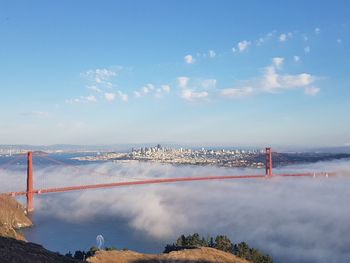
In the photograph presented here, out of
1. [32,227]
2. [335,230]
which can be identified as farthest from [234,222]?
[32,227]

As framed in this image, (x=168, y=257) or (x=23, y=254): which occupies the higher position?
(x=23, y=254)

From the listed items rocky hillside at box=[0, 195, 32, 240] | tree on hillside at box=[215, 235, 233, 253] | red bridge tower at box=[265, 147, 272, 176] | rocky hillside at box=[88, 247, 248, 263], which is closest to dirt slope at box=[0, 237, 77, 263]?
rocky hillside at box=[88, 247, 248, 263]

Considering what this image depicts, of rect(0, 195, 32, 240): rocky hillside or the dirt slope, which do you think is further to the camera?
rect(0, 195, 32, 240): rocky hillside

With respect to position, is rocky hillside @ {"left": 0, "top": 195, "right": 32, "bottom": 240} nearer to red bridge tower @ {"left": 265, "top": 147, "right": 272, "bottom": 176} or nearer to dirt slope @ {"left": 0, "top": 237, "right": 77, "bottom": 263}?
dirt slope @ {"left": 0, "top": 237, "right": 77, "bottom": 263}

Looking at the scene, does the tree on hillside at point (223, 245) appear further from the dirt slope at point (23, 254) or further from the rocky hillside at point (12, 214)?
the rocky hillside at point (12, 214)

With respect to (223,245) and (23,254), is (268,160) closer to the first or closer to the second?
(223,245)

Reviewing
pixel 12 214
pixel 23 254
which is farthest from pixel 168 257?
pixel 12 214

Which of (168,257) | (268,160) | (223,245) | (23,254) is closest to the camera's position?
(23,254)

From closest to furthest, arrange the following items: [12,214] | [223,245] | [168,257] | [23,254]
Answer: [23,254] → [168,257] → [223,245] → [12,214]

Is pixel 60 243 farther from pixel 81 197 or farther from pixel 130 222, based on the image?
pixel 81 197
